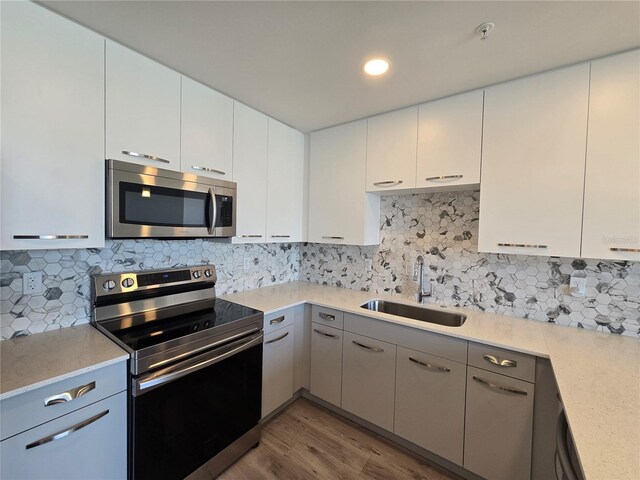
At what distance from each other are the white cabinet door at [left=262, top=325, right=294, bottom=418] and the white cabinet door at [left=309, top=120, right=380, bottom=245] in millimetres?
908

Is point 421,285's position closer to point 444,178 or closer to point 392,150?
point 444,178

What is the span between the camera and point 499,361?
1.47 m

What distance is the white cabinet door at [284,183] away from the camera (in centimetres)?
230

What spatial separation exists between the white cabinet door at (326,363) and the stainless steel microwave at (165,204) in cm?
105

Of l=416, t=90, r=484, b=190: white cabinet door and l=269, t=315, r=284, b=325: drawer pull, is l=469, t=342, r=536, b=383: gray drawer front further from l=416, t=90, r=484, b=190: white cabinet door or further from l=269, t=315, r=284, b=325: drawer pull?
l=269, t=315, r=284, b=325: drawer pull

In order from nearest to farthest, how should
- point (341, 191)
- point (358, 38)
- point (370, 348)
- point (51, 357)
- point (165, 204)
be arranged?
1. point (51, 357)
2. point (358, 38)
3. point (165, 204)
4. point (370, 348)
5. point (341, 191)

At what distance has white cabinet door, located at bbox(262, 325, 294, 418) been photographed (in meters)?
1.99

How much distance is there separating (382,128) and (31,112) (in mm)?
1979

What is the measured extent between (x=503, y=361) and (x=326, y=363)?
1215 millimetres

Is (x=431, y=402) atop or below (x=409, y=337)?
below

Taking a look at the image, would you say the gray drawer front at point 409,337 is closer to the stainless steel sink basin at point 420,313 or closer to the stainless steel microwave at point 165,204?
the stainless steel sink basin at point 420,313

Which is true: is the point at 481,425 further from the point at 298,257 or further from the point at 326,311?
the point at 298,257

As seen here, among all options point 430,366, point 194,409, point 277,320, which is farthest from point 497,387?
point 194,409

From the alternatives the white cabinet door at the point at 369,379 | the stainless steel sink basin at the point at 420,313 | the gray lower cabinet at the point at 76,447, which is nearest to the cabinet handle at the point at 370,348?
the white cabinet door at the point at 369,379
